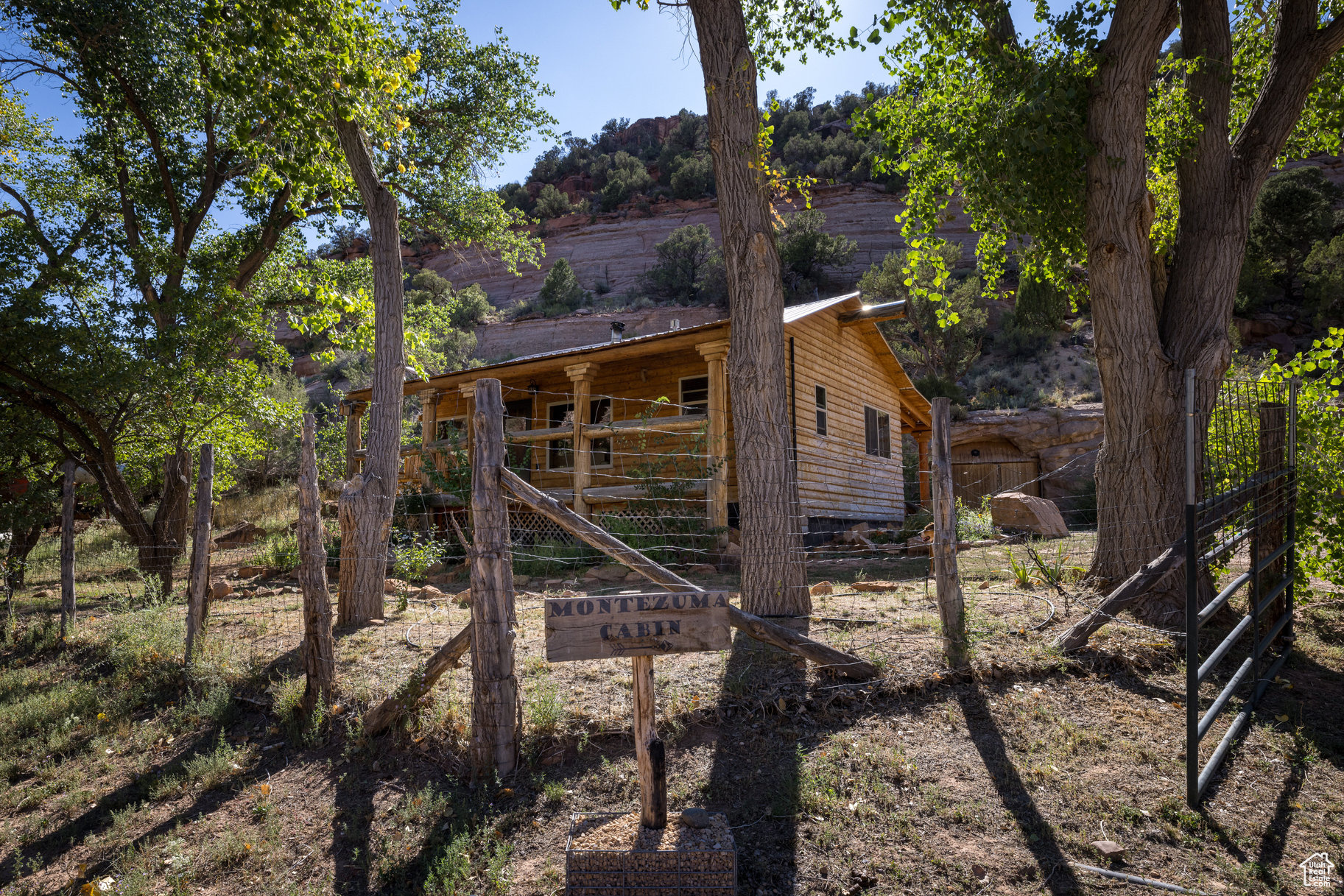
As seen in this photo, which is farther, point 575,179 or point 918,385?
point 575,179

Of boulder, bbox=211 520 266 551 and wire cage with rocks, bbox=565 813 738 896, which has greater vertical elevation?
boulder, bbox=211 520 266 551

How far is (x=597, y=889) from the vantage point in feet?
9.48

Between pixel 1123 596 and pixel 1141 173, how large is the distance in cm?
364

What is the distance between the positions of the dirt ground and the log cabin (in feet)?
20.4

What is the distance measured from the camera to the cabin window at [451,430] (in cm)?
1298

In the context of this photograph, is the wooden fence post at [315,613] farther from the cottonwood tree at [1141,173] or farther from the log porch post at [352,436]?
the log porch post at [352,436]

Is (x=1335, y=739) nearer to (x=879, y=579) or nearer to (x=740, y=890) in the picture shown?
(x=740, y=890)

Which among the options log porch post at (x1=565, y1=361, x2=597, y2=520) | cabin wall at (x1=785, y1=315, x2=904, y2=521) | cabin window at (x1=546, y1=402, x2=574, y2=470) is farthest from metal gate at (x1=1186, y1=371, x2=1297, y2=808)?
cabin window at (x1=546, y1=402, x2=574, y2=470)

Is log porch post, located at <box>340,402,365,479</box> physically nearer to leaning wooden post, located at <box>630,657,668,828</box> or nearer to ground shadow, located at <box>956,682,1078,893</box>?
leaning wooden post, located at <box>630,657,668,828</box>

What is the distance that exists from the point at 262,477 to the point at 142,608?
1949cm

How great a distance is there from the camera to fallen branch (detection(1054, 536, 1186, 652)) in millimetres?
5078

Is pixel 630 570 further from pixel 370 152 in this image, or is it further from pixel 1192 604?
pixel 1192 604

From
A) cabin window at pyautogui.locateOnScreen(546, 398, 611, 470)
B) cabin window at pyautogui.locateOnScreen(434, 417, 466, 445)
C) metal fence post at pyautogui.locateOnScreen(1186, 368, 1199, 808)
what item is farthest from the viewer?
cabin window at pyautogui.locateOnScreen(546, 398, 611, 470)

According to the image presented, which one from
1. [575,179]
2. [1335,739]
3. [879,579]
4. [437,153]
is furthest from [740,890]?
[575,179]
